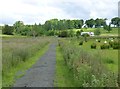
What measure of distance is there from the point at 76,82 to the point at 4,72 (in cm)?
536

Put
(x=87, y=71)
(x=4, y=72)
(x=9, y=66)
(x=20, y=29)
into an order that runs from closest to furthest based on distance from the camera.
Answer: (x=87, y=71), (x=4, y=72), (x=9, y=66), (x=20, y=29)

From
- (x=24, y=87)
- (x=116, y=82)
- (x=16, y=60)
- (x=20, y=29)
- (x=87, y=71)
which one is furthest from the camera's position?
(x=20, y=29)

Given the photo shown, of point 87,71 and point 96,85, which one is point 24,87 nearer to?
point 87,71

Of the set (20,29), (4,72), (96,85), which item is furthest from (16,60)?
(20,29)

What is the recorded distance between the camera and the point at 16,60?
22406 mm

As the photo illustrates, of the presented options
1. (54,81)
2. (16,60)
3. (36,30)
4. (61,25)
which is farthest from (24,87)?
(61,25)

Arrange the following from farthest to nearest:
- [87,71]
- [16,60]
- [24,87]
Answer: [16,60], [24,87], [87,71]

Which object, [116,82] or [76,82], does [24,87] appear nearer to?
[76,82]

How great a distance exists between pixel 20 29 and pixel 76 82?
14980 cm

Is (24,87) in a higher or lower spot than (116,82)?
lower

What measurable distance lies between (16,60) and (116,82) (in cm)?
1378

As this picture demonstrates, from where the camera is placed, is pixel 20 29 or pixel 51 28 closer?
pixel 20 29

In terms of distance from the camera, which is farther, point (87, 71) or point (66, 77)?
point (66, 77)

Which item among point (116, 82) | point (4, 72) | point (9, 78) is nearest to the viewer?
point (116, 82)
